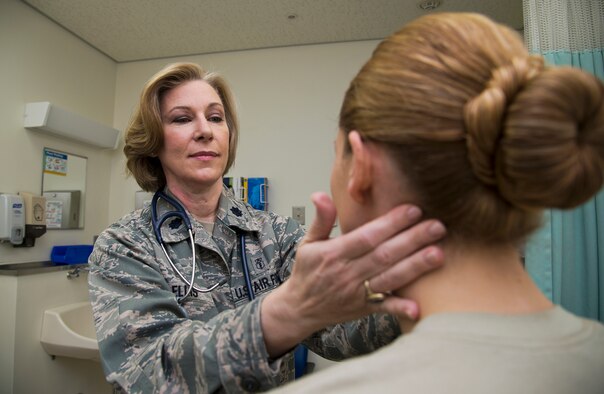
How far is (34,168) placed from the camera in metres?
2.54

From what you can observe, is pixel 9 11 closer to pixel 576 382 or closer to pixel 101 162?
pixel 101 162

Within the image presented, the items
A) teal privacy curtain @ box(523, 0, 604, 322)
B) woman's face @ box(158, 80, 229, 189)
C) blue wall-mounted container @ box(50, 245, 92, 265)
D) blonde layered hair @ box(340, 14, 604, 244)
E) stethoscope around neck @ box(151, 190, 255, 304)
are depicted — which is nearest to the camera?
blonde layered hair @ box(340, 14, 604, 244)

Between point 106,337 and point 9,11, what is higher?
point 9,11

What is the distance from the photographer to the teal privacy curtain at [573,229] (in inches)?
61.7

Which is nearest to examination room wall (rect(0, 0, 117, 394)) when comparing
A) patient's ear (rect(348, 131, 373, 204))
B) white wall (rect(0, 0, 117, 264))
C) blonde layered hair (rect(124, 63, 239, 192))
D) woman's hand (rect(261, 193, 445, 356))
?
white wall (rect(0, 0, 117, 264))

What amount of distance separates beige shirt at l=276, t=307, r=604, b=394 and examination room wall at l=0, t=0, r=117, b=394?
2.33 meters

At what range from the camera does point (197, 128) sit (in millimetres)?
1300

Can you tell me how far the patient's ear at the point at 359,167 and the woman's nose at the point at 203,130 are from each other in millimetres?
772

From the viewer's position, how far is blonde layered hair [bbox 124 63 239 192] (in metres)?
1.28

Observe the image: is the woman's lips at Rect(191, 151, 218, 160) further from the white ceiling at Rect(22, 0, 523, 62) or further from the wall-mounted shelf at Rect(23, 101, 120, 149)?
the wall-mounted shelf at Rect(23, 101, 120, 149)

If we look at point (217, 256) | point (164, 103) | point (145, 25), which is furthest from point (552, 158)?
point (145, 25)

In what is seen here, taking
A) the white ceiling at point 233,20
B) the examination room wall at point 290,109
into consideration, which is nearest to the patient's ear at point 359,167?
the white ceiling at point 233,20

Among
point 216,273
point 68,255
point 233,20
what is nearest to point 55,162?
point 68,255

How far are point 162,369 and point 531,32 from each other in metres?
1.88
